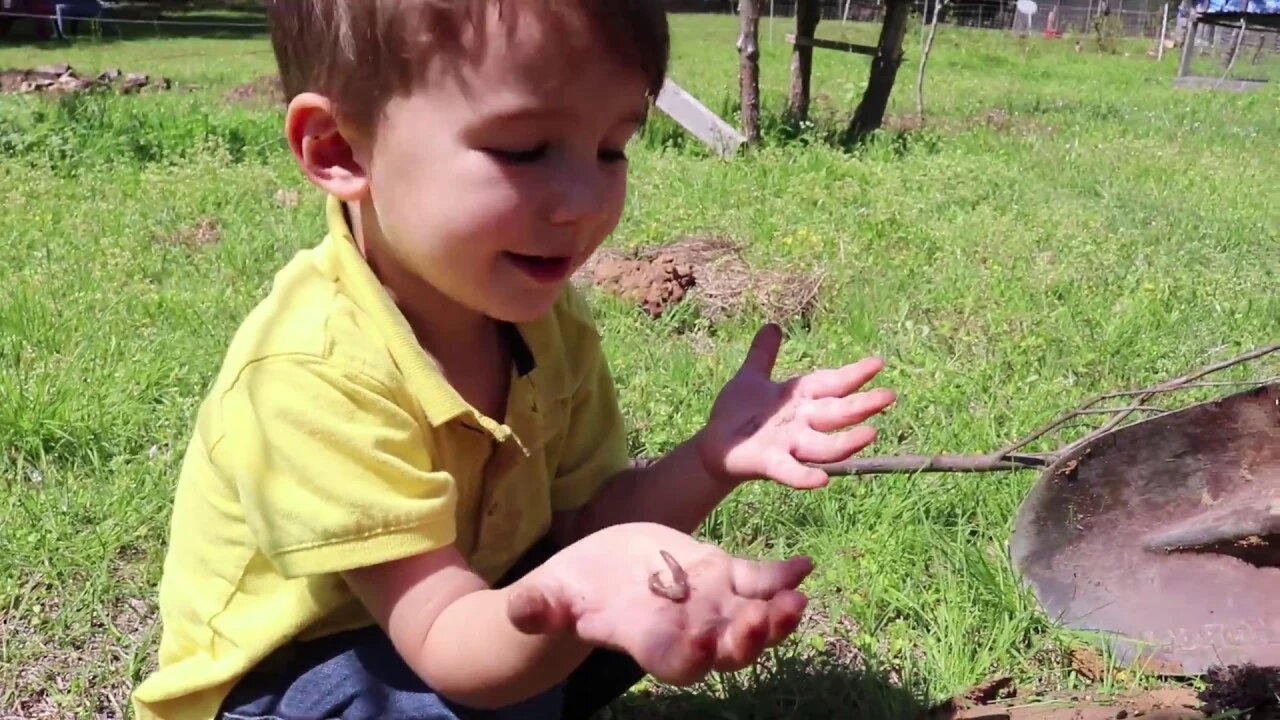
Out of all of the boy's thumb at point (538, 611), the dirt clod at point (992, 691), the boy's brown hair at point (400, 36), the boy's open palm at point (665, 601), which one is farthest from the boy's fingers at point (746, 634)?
the dirt clod at point (992, 691)

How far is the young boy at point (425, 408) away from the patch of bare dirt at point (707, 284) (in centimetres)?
226

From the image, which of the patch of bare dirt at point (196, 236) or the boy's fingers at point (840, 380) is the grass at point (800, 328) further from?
the boy's fingers at point (840, 380)

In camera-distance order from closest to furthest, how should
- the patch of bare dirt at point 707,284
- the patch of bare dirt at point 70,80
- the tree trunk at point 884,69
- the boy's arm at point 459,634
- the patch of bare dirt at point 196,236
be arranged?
the boy's arm at point 459,634
the patch of bare dirt at point 707,284
the patch of bare dirt at point 196,236
the tree trunk at point 884,69
the patch of bare dirt at point 70,80

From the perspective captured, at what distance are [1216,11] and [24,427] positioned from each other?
646 inches

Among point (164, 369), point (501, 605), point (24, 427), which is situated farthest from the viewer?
point (164, 369)

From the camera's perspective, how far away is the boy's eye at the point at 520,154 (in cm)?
123

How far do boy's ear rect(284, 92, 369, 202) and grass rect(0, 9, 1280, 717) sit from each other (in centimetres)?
107

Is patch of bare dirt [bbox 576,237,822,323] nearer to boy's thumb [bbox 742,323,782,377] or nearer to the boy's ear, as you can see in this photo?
boy's thumb [bbox 742,323,782,377]

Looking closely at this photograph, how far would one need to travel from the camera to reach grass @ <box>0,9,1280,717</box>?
211cm

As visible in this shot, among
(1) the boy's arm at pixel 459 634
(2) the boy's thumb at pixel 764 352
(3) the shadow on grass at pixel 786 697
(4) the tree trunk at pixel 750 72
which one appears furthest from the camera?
(4) the tree trunk at pixel 750 72

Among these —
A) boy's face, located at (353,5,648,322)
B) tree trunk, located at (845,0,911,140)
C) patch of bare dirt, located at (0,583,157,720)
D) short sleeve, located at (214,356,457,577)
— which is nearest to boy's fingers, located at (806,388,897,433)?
boy's face, located at (353,5,648,322)

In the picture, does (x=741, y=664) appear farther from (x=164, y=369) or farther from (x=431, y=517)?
(x=164, y=369)

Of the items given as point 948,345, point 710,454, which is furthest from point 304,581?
point 948,345

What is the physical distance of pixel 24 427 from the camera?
2.63m
